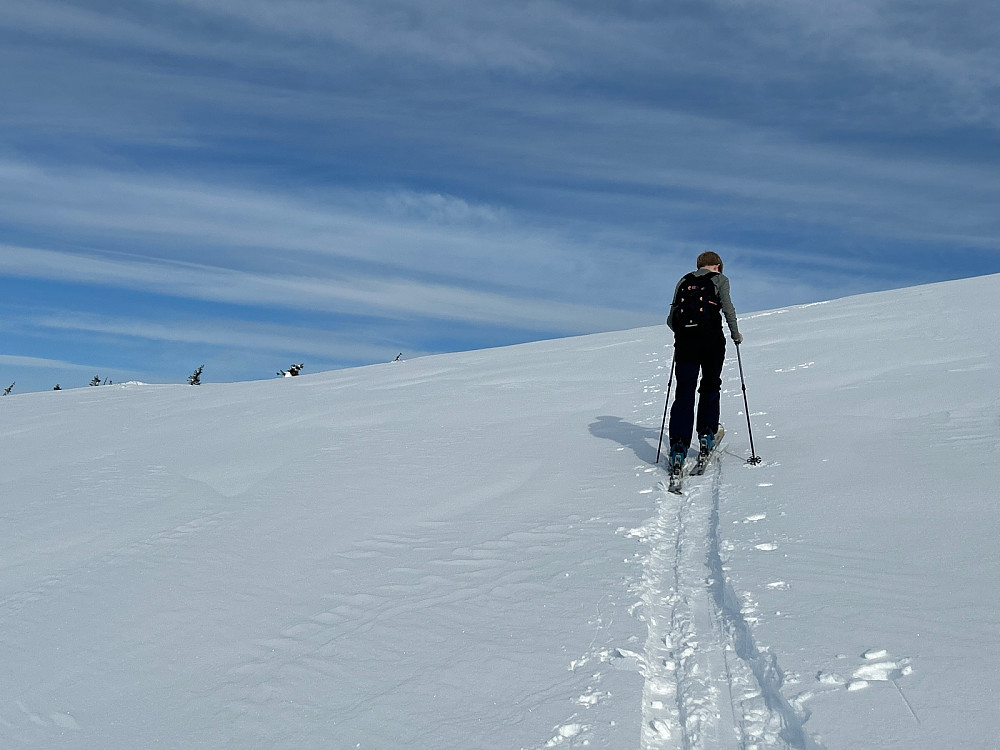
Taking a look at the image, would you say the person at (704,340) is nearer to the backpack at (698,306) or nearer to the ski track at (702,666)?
the backpack at (698,306)

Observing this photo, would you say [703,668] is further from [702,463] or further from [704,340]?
[704,340]

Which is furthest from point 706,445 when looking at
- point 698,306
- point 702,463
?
point 698,306

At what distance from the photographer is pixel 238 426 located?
10984mm

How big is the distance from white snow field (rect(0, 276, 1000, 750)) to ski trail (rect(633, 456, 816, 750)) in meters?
0.01

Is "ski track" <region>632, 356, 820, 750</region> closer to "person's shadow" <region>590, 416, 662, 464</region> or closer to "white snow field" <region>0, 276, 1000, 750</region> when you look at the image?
"white snow field" <region>0, 276, 1000, 750</region>

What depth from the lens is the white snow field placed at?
3289 millimetres

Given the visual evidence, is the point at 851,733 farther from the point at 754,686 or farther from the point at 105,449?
the point at 105,449

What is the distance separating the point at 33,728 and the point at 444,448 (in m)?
5.18

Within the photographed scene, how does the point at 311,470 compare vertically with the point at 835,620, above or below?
above

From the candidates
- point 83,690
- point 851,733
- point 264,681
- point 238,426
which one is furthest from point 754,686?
point 238,426

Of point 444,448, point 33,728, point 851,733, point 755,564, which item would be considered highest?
point 444,448

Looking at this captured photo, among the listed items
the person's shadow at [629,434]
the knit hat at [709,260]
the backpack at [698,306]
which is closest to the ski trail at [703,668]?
the backpack at [698,306]

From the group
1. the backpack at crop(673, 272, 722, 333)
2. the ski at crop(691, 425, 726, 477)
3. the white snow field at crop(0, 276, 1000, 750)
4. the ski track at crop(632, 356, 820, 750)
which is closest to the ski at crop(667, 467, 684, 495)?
the white snow field at crop(0, 276, 1000, 750)

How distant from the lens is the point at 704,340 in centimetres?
741
